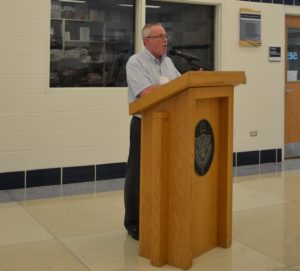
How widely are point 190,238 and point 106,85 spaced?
301cm

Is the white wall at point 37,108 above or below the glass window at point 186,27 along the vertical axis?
below

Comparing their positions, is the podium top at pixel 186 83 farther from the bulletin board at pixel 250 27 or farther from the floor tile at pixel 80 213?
the bulletin board at pixel 250 27

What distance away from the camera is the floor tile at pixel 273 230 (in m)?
3.34

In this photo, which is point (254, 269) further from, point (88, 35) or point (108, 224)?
point (88, 35)

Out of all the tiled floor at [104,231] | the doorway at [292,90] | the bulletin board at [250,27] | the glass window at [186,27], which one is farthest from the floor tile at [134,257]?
the doorway at [292,90]

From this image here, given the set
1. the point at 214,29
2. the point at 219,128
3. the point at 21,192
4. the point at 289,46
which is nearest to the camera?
the point at 219,128

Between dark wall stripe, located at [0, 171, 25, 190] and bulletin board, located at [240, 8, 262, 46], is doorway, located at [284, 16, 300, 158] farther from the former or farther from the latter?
dark wall stripe, located at [0, 171, 25, 190]

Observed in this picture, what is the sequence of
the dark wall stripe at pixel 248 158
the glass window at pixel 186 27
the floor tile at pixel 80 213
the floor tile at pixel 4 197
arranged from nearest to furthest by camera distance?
1. the floor tile at pixel 80 213
2. the floor tile at pixel 4 197
3. the glass window at pixel 186 27
4. the dark wall stripe at pixel 248 158

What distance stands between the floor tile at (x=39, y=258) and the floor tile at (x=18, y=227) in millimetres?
130

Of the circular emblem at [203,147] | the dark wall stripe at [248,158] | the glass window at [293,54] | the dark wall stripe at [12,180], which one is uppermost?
the glass window at [293,54]

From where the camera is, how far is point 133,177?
353 cm

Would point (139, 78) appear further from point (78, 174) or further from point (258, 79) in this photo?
point (258, 79)

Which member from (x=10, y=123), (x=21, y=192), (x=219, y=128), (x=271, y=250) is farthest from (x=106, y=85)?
(x=271, y=250)

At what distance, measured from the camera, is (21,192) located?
4.96m
